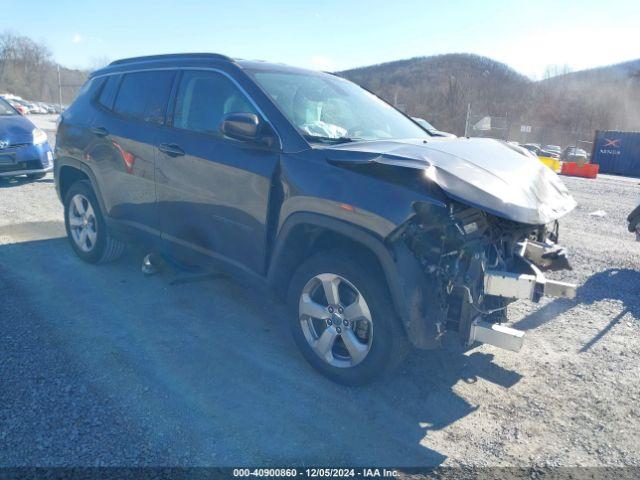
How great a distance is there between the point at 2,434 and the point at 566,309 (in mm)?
4504

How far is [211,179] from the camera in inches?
151

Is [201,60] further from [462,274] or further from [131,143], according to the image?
[462,274]

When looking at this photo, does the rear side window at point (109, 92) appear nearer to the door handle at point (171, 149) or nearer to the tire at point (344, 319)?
the door handle at point (171, 149)

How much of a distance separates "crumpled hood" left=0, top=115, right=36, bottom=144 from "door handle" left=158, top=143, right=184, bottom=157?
6455 mm

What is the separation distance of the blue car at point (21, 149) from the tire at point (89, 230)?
4474 mm

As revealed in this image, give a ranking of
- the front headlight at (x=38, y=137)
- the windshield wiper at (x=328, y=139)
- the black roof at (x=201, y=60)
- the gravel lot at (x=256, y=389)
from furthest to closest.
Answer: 1. the front headlight at (x=38, y=137)
2. the black roof at (x=201, y=60)
3. the windshield wiper at (x=328, y=139)
4. the gravel lot at (x=256, y=389)

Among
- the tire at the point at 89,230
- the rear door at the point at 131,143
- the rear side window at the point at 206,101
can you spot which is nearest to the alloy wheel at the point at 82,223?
the tire at the point at 89,230

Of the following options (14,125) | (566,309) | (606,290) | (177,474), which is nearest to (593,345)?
(566,309)

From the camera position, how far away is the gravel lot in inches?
108

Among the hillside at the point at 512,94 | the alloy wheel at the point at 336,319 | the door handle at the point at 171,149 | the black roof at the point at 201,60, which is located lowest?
the alloy wheel at the point at 336,319

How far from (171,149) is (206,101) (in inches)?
18.6

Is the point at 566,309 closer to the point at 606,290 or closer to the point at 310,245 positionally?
the point at 606,290

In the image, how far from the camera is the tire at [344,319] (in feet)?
10.1

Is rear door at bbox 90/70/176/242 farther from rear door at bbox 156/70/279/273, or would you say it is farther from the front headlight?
the front headlight
